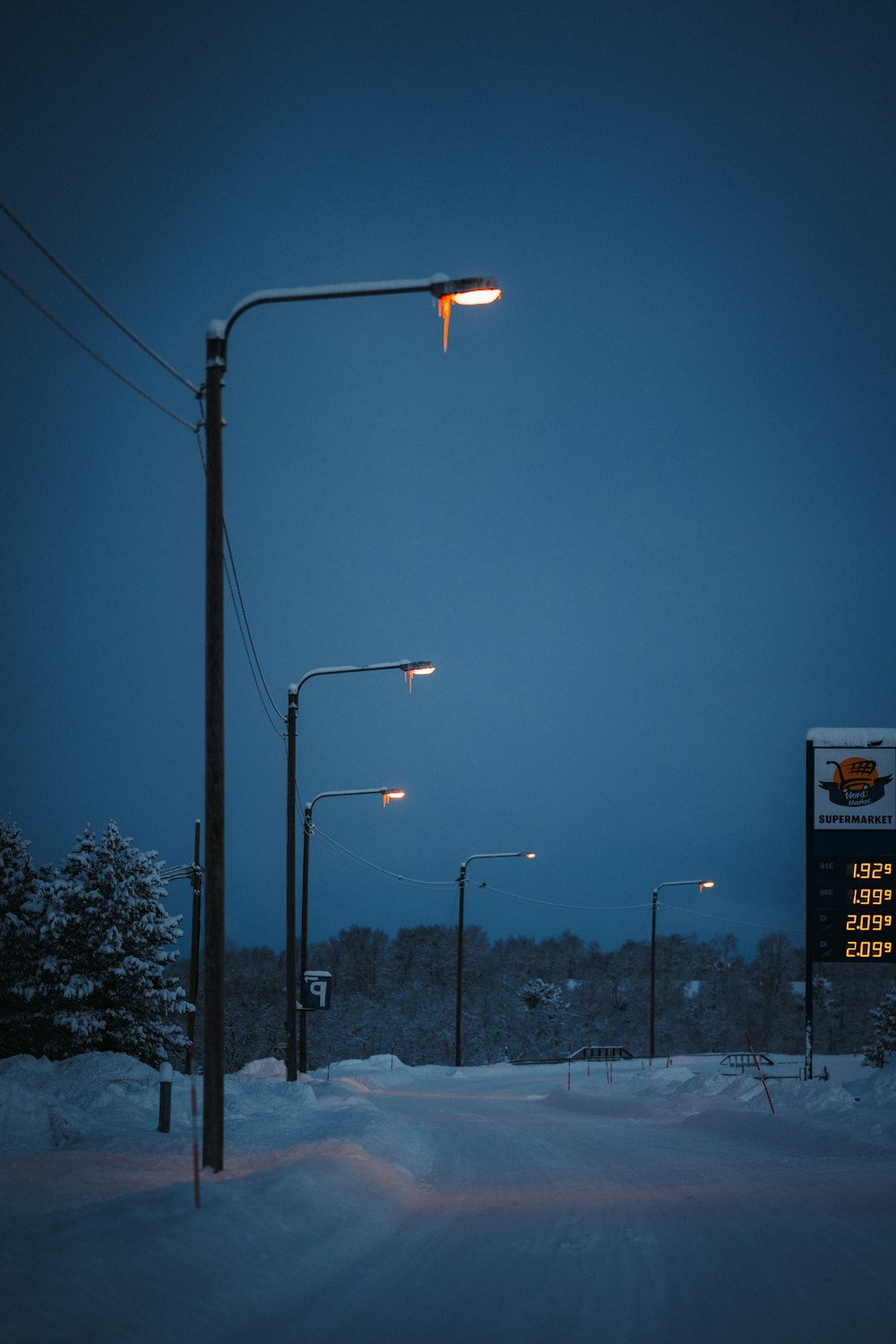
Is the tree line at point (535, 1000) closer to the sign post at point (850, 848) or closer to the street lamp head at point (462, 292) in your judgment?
the sign post at point (850, 848)

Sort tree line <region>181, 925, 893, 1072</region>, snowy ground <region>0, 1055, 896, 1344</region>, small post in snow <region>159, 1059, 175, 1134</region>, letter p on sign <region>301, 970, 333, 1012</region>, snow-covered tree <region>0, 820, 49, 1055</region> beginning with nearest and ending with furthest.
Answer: snowy ground <region>0, 1055, 896, 1344</region>
small post in snow <region>159, 1059, 175, 1134</region>
letter p on sign <region>301, 970, 333, 1012</region>
snow-covered tree <region>0, 820, 49, 1055</region>
tree line <region>181, 925, 893, 1072</region>

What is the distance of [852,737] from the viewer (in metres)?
31.0

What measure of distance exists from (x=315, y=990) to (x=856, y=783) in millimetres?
15550

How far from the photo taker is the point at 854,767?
100.0 ft

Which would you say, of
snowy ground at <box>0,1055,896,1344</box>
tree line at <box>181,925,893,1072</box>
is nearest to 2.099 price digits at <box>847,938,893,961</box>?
snowy ground at <box>0,1055,896,1344</box>

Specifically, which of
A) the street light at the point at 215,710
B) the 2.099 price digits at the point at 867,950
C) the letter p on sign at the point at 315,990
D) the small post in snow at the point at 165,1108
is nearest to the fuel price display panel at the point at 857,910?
the 2.099 price digits at the point at 867,950

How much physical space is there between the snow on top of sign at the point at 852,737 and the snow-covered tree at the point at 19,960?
21.3m

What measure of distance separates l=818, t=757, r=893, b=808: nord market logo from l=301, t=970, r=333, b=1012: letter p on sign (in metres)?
14.3

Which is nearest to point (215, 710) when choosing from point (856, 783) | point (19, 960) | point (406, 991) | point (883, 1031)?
point (856, 783)

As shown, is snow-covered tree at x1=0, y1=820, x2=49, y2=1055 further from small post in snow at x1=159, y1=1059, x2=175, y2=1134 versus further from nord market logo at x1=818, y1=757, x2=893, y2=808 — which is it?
nord market logo at x1=818, y1=757, x2=893, y2=808

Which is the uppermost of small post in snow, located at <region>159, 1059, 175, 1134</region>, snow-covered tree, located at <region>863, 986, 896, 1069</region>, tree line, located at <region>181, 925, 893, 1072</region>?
small post in snow, located at <region>159, 1059, 175, 1134</region>

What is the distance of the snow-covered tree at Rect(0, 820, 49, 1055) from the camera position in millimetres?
32719

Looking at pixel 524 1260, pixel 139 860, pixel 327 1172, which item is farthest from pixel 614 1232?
pixel 139 860

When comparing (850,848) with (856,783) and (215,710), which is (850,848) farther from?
(215,710)
